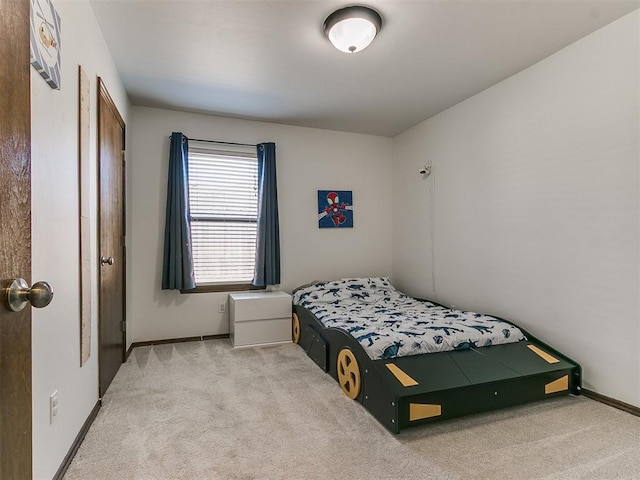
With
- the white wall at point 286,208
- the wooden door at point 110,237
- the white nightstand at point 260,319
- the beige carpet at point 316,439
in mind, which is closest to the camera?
the beige carpet at point 316,439

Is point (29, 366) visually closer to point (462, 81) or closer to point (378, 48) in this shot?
point (378, 48)

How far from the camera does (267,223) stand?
157 inches

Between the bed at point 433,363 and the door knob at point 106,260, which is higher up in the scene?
the door knob at point 106,260

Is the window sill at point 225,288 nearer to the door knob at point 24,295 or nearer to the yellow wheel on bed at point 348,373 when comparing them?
the yellow wheel on bed at point 348,373

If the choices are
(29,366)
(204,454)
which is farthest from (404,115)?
(29,366)

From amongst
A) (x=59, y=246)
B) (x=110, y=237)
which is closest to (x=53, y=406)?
(x=59, y=246)

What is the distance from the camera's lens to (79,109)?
1.89 metres

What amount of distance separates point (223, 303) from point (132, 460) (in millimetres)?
2227

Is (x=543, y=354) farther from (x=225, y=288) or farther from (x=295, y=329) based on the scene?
(x=225, y=288)

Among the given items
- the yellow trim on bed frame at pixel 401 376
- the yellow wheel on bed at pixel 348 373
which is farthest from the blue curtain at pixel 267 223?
the yellow trim on bed frame at pixel 401 376

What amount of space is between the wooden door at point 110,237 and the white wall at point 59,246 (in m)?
0.27

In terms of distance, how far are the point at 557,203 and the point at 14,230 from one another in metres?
3.10

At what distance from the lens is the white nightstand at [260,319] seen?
355cm

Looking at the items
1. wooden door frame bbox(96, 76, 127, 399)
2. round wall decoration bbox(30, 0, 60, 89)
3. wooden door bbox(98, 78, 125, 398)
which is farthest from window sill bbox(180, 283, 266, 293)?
round wall decoration bbox(30, 0, 60, 89)
